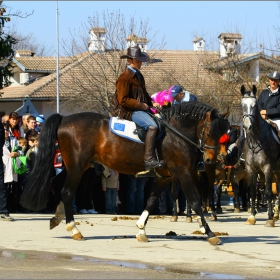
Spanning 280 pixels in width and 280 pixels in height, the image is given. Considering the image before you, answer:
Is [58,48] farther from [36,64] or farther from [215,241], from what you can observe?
Result: [215,241]

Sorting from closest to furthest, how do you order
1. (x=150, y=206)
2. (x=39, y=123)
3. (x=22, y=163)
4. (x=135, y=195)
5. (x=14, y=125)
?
(x=150, y=206)
(x=22, y=163)
(x=14, y=125)
(x=39, y=123)
(x=135, y=195)

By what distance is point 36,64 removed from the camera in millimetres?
67500

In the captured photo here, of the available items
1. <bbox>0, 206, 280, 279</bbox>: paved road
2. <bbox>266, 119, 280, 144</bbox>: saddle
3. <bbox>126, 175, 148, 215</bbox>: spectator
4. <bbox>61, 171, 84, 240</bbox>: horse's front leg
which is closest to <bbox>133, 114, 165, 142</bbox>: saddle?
<bbox>61, 171, 84, 240</bbox>: horse's front leg

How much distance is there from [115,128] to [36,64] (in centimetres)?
5507

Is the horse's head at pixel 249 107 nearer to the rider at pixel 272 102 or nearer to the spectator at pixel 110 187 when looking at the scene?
the rider at pixel 272 102

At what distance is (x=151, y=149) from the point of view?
1309 centimetres

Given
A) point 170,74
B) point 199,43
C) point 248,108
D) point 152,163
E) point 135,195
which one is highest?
point 199,43

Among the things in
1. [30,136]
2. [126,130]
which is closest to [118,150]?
[126,130]

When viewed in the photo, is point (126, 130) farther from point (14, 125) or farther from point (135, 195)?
point (135, 195)

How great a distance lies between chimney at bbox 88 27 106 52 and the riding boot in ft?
100

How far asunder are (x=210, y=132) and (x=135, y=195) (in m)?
7.95

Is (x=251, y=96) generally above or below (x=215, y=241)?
above

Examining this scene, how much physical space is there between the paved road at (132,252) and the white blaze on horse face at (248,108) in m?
2.12

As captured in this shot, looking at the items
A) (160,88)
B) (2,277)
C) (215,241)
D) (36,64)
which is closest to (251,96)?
(215,241)
